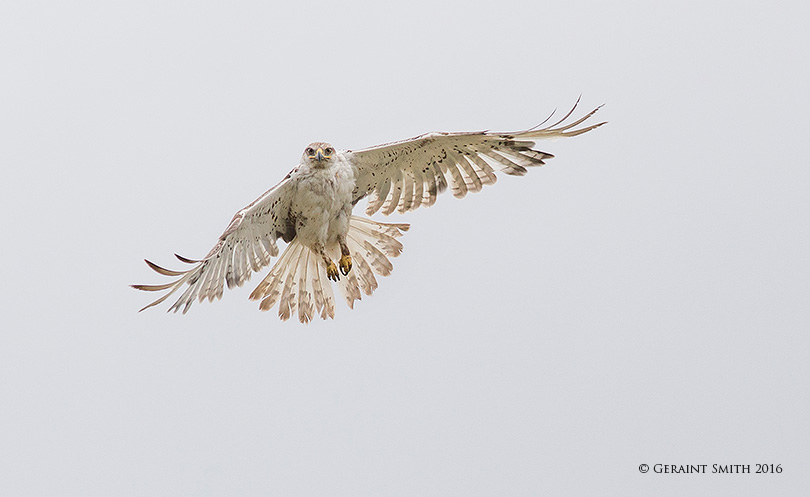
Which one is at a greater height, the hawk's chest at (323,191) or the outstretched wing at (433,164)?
the outstretched wing at (433,164)

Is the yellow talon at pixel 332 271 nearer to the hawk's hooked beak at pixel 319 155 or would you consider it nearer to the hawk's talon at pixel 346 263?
the hawk's talon at pixel 346 263

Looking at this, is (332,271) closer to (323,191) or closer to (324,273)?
(324,273)

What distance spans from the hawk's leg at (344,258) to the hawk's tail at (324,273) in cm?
18

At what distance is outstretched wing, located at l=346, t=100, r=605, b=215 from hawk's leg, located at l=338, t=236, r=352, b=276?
41 centimetres

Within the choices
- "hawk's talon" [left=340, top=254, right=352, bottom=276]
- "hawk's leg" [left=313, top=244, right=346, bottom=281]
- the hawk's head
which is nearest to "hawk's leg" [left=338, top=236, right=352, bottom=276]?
"hawk's talon" [left=340, top=254, right=352, bottom=276]

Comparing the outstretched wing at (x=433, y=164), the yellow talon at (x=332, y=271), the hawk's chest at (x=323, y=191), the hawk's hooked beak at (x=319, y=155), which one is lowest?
the yellow talon at (x=332, y=271)

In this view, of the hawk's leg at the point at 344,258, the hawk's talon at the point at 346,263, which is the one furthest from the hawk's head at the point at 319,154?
the hawk's talon at the point at 346,263

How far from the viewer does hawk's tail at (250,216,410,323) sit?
1275cm

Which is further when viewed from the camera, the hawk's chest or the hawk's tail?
the hawk's tail

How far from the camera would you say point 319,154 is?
11.6m

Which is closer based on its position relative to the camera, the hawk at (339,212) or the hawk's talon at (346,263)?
the hawk at (339,212)

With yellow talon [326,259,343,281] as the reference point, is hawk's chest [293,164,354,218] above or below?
above

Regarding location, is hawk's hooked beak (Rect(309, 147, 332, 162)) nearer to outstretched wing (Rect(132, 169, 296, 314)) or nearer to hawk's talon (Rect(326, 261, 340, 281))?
outstretched wing (Rect(132, 169, 296, 314))

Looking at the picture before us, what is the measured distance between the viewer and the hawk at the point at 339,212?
11.7 m
